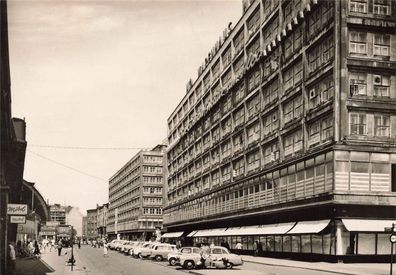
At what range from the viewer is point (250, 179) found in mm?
57281

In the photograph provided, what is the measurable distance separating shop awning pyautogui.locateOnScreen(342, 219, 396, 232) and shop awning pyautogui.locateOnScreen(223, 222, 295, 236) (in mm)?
Answer: 7514

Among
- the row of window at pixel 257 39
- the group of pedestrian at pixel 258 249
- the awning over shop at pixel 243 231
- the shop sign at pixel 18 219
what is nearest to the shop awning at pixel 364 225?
the row of window at pixel 257 39

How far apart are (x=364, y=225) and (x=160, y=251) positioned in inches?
634

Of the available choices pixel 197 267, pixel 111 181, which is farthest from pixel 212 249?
pixel 111 181

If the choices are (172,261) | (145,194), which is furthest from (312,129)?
(145,194)

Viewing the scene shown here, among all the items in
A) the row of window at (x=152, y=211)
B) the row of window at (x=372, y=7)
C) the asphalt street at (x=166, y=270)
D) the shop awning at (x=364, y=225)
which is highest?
the row of window at (x=372, y=7)

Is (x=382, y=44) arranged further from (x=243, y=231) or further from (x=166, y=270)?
(x=243, y=231)

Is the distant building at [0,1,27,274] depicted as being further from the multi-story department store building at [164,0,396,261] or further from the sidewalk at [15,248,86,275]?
the multi-story department store building at [164,0,396,261]

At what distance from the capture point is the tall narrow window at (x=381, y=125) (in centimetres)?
3931

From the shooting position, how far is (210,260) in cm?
3325

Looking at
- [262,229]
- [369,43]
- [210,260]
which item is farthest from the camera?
[262,229]

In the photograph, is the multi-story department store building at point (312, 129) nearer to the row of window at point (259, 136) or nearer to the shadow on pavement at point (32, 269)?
the row of window at point (259, 136)

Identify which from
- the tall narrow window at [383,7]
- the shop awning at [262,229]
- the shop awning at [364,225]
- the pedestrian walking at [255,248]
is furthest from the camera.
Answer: the pedestrian walking at [255,248]

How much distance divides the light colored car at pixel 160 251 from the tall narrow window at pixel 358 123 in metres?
16.6
